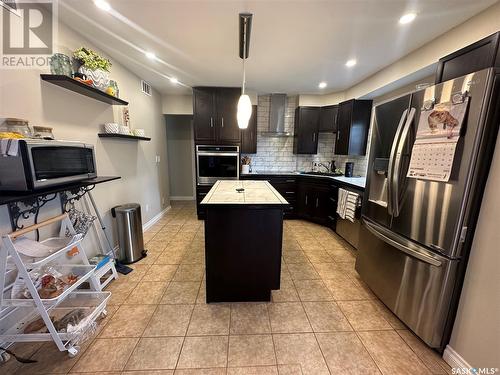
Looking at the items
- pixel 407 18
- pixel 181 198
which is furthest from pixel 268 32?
pixel 181 198

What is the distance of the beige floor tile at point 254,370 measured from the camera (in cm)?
126

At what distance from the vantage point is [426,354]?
55.5 inches

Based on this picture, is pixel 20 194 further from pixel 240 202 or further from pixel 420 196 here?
pixel 420 196

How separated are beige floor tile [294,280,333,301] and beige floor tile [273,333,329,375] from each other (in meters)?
0.43

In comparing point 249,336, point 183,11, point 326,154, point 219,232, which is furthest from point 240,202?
point 326,154

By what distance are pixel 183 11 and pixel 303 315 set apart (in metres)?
2.81

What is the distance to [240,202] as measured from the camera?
1720 mm

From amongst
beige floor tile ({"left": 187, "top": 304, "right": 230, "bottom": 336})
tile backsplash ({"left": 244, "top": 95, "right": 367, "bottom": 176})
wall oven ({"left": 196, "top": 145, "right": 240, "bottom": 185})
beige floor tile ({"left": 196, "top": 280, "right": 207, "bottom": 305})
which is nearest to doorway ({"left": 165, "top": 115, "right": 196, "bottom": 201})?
wall oven ({"left": 196, "top": 145, "right": 240, "bottom": 185})

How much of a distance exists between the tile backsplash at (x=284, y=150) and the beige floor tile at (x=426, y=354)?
3157 millimetres

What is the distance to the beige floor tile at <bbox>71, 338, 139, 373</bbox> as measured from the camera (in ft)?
4.23

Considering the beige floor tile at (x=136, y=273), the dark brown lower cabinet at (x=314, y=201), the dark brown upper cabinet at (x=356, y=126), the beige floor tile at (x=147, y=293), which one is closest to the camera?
the beige floor tile at (x=147, y=293)

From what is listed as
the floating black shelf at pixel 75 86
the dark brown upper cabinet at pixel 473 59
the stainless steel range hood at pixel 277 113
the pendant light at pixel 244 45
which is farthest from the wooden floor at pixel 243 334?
the stainless steel range hood at pixel 277 113

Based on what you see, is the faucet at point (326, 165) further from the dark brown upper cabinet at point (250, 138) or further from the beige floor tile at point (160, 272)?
the beige floor tile at point (160, 272)

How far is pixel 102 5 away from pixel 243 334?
113 inches
